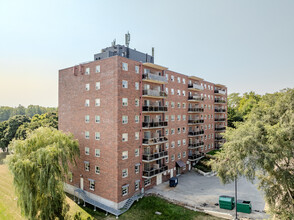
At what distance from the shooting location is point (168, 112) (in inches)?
1204

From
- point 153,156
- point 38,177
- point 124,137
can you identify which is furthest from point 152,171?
point 38,177

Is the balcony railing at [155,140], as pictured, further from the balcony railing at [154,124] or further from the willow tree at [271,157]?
the willow tree at [271,157]

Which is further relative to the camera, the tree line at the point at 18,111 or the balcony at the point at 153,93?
the tree line at the point at 18,111

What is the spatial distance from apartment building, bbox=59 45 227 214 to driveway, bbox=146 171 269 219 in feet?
8.63

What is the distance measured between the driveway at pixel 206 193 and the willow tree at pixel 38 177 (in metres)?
11.7

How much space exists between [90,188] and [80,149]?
514cm

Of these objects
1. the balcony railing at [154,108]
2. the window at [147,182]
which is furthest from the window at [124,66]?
the window at [147,182]

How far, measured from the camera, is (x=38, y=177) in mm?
17375

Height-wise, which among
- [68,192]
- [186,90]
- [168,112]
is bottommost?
[68,192]

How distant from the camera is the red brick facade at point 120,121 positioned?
2222 centimetres

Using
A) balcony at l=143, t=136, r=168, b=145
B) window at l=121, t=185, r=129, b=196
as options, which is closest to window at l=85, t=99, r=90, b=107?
balcony at l=143, t=136, r=168, b=145

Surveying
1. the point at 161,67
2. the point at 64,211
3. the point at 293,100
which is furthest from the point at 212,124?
the point at 64,211

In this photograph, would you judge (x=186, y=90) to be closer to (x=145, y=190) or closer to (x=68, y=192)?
(x=145, y=190)

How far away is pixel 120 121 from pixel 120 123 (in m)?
0.24
